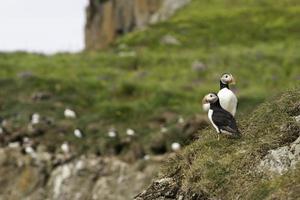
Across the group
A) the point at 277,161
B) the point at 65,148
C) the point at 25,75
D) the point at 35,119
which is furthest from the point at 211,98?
the point at 25,75

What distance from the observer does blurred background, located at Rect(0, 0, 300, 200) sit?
3344 cm

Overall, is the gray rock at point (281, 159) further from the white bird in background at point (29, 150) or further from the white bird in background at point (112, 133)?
the white bird in background at point (29, 150)

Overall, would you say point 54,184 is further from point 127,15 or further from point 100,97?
point 127,15

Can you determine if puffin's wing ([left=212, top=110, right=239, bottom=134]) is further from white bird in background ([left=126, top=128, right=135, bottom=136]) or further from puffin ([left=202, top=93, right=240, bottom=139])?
white bird in background ([left=126, top=128, right=135, bottom=136])

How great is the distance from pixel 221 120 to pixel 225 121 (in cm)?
8

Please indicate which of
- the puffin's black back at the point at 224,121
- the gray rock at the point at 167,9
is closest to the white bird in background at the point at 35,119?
the puffin's black back at the point at 224,121

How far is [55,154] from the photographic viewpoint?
34.3 meters

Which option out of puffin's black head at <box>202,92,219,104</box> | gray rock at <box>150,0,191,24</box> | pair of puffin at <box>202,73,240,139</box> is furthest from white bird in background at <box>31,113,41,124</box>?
gray rock at <box>150,0,191,24</box>

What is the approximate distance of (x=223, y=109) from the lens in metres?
15.6

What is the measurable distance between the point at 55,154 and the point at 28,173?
1.37 m

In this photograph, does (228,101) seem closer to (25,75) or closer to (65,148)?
(65,148)

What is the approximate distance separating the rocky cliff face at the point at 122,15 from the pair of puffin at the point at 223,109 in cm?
5939

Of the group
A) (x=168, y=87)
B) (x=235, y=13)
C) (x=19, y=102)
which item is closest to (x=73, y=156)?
(x=19, y=102)

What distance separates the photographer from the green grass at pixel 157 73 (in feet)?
121
